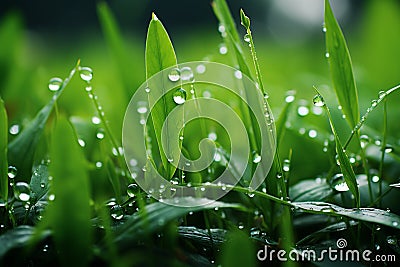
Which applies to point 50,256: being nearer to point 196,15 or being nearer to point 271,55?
point 271,55

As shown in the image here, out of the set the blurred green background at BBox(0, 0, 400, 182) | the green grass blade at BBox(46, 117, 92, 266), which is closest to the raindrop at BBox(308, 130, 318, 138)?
the blurred green background at BBox(0, 0, 400, 182)

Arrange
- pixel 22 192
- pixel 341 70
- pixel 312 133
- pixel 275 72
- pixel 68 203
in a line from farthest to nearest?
pixel 275 72 < pixel 312 133 < pixel 341 70 < pixel 22 192 < pixel 68 203

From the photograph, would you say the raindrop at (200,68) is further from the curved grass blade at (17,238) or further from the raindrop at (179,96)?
the curved grass blade at (17,238)

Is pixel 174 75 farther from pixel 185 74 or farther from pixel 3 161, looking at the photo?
pixel 3 161

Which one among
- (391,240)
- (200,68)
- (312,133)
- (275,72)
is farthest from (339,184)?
(275,72)

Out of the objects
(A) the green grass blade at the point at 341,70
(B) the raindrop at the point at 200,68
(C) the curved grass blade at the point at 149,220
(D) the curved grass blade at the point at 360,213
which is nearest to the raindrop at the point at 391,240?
(D) the curved grass blade at the point at 360,213

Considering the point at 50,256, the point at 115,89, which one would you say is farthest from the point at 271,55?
the point at 50,256
